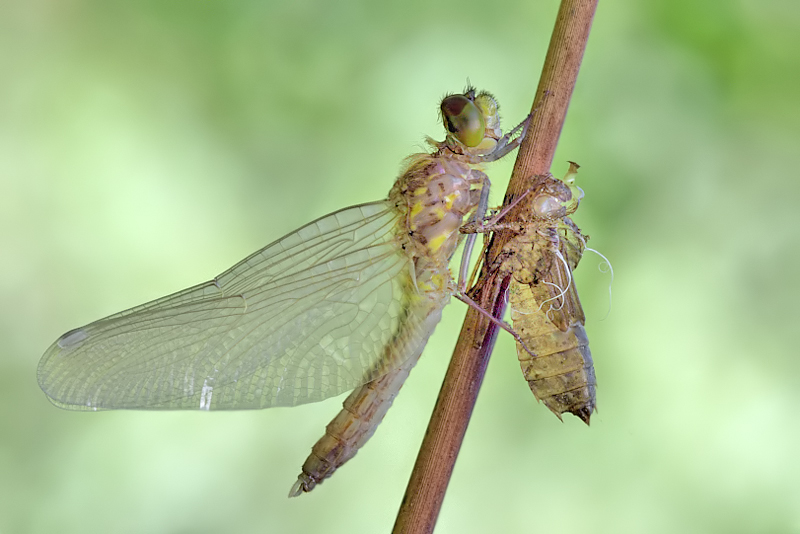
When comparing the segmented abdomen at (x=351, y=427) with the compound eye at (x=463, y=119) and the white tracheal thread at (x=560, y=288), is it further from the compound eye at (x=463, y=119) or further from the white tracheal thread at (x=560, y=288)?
the compound eye at (x=463, y=119)

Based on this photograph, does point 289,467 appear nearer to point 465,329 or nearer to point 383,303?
point 383,303

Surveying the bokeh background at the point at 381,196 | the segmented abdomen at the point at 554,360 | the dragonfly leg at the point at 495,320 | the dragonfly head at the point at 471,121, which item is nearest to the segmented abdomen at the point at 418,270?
the dragonfly head at the point at 471,121

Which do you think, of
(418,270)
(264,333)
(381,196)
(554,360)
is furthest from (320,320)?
(381,196)

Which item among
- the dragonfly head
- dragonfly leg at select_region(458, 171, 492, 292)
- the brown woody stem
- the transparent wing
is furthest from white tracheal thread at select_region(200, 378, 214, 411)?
the dragonfly head

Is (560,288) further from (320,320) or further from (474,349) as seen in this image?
(320,320)

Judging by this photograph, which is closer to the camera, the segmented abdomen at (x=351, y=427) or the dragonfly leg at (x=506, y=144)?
the dragonfly leg at (x=506, y=144)

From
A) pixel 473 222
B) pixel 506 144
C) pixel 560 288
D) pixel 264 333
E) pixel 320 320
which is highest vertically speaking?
pixel 506 144
